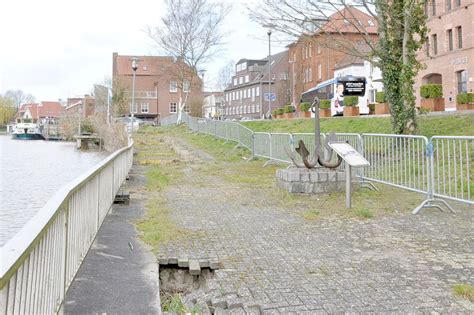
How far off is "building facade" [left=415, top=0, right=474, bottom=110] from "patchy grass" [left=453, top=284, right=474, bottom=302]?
3062 centimetres

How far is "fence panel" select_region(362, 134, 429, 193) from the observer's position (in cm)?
902

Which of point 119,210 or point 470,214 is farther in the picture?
point 119,210

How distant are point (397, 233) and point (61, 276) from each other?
4903 millimetres

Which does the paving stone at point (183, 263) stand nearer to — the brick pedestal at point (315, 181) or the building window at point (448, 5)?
the brick pedestal at point (315, 181)

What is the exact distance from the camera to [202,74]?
47.6 m

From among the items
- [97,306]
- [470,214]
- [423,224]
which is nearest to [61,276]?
[97,306]

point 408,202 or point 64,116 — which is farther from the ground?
point 64,116

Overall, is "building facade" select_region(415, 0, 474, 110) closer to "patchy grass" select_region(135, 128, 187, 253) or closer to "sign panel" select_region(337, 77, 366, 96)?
"sign panel" select_region(337, 77, 366, 96)

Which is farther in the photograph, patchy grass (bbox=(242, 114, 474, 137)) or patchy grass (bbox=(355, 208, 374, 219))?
patchy grass (bbox=(242, 114, 474, 137))

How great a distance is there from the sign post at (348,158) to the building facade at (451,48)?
86.9 ft

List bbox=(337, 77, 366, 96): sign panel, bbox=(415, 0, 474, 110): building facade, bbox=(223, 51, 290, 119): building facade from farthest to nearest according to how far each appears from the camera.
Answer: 1. bbox=(223, 51, 290, 119): building facade
2. bbox=(337, 77, 366, 96): sign panel
3. bbox=(415, 0, 474, 110): building facade

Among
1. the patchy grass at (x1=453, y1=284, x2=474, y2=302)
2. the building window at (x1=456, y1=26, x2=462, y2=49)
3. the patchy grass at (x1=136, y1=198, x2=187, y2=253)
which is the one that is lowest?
the patchy grass at (x1=453, y1=284, x2=474, y2=302)

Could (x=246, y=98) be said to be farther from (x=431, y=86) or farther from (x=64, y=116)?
(x=431, y=86)

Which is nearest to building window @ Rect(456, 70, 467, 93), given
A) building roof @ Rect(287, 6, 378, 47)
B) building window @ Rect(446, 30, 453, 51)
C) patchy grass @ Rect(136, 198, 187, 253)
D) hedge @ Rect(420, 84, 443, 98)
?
building window @ Rect(446, 30, 453, 51)
